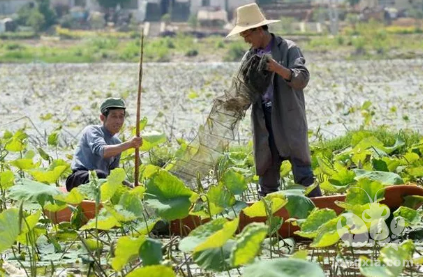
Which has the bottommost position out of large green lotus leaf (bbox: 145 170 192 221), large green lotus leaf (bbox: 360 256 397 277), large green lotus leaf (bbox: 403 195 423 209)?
large green lotus leaf (bbox: 403 195 423 209)

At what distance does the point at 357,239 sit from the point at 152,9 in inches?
2569

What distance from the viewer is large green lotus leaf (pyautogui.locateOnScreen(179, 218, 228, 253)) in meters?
3.25

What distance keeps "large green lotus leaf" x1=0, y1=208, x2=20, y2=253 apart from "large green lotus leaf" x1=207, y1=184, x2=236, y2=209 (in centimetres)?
76

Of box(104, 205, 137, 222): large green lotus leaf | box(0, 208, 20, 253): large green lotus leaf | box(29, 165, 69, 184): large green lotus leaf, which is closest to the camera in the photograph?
box(0, 208, 20, 253): large green lotus leaf

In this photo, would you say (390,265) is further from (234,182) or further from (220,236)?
(234,182)

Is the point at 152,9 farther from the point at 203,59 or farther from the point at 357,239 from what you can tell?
the point at 357,239

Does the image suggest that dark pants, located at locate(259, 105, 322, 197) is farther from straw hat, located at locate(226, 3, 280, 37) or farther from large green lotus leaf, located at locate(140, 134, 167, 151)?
large green lotus leaf, located at locate(140, 134, 167, 151)

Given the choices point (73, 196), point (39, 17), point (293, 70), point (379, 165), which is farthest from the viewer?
point (39, 17)

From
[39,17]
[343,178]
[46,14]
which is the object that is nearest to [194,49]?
[39,17]

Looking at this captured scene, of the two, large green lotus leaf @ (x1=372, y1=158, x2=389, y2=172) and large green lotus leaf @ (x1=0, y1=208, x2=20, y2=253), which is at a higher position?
large green lotus leaf @ (x1=0, y1=208, x2=20, y2=253)

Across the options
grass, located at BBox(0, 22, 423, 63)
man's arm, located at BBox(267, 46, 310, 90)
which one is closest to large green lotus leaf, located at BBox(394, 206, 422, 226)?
man's arm, located at BBox(267, 46, 310, 90)

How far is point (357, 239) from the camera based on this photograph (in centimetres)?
452

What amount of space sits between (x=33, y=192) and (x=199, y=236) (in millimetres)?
941

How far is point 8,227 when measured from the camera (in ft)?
12.1
